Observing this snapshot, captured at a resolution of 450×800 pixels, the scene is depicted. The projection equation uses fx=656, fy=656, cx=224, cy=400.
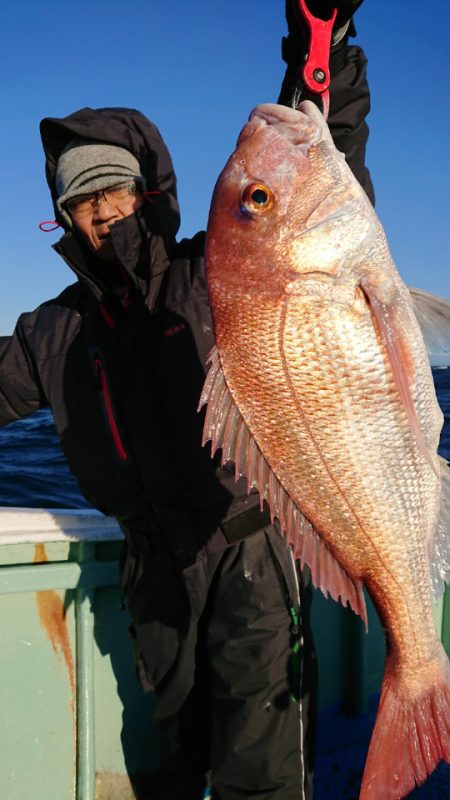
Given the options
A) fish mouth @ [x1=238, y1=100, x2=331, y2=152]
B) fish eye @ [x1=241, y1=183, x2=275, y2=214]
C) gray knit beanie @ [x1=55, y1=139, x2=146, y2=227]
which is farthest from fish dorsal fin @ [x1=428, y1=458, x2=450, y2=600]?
gray knit beanie @ [x1=55, y1=139, x2=146, y2=227]

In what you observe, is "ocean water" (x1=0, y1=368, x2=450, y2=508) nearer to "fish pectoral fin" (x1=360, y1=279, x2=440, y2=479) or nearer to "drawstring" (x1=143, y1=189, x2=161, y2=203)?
"drawstring" (x1=143, y1=189, x2=161, y2=203)

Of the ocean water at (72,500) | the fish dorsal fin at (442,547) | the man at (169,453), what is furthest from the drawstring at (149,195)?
the ocean water at (72,500)

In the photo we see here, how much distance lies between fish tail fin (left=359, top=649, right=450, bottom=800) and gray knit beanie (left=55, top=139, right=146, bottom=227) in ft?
6.91

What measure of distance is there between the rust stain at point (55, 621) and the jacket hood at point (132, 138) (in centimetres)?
160

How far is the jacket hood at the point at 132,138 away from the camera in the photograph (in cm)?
279

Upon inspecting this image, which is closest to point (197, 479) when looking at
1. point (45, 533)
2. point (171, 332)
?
point (171, 332)

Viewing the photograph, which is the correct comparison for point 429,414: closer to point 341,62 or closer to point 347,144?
point 347,144

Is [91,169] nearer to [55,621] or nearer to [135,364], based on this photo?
[135,364]

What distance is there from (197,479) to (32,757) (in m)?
1.75

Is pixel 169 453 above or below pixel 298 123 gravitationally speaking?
A: below

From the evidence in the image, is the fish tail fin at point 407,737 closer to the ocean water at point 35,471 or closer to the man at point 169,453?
the man at point 169,453

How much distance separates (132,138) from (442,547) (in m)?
2.09

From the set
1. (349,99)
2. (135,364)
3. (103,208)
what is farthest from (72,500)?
(349,99)

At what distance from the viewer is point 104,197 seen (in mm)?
2736
